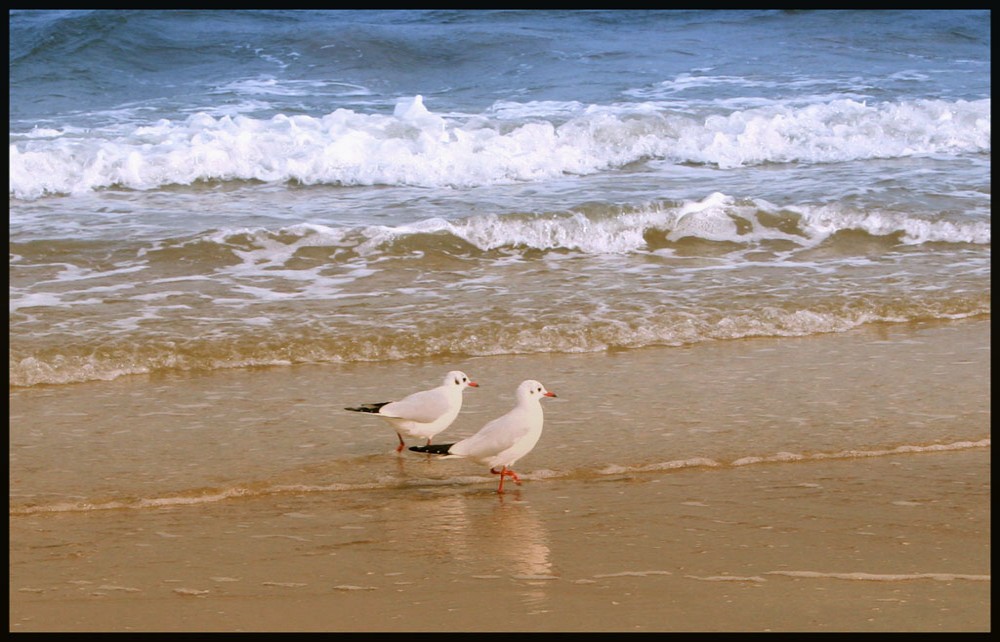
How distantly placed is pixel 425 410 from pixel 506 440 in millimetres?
558

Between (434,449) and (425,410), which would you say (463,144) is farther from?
(434,449)

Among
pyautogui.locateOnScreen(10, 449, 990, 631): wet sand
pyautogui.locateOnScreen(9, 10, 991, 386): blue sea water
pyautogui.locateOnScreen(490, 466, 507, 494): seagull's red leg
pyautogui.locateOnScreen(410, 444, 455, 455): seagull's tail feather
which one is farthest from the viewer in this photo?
pyautogui.locateOnScreen(9, 10, 991, 386): blue sea water

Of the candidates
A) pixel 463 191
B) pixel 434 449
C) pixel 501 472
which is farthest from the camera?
pixel 463 191

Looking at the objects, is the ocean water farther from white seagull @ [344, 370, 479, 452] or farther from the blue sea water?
white seagull @ [344, 370, 479, 452]

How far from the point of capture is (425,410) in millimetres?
5293

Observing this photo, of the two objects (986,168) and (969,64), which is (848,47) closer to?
(969,64)

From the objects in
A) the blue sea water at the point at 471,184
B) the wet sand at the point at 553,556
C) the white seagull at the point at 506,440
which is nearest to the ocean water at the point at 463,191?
the blue sea water at the point at 471,184

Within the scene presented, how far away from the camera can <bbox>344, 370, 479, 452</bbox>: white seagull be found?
5281 millimetres

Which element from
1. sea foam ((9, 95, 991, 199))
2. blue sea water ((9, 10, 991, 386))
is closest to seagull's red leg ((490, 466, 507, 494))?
blue sea water ((9, 10, 991, 386))

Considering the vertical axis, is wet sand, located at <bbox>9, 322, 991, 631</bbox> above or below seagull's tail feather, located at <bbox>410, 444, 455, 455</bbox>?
below

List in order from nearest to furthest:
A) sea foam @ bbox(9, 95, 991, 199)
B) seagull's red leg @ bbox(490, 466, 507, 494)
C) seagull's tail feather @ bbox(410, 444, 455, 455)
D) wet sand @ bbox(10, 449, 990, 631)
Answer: wet sand @ bbox(10, 449, 990, 631)
seagull's tail feather @ bbox(410, 444, 455, 455)
seagull's red leg @ bbox(490, 466, 507, 494)
sea foam @ bbox(9, 95, 991, 199)

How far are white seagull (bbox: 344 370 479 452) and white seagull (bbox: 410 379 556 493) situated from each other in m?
0.35

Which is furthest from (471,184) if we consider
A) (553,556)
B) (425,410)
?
(553,556)

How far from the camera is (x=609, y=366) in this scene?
673 centimetres
